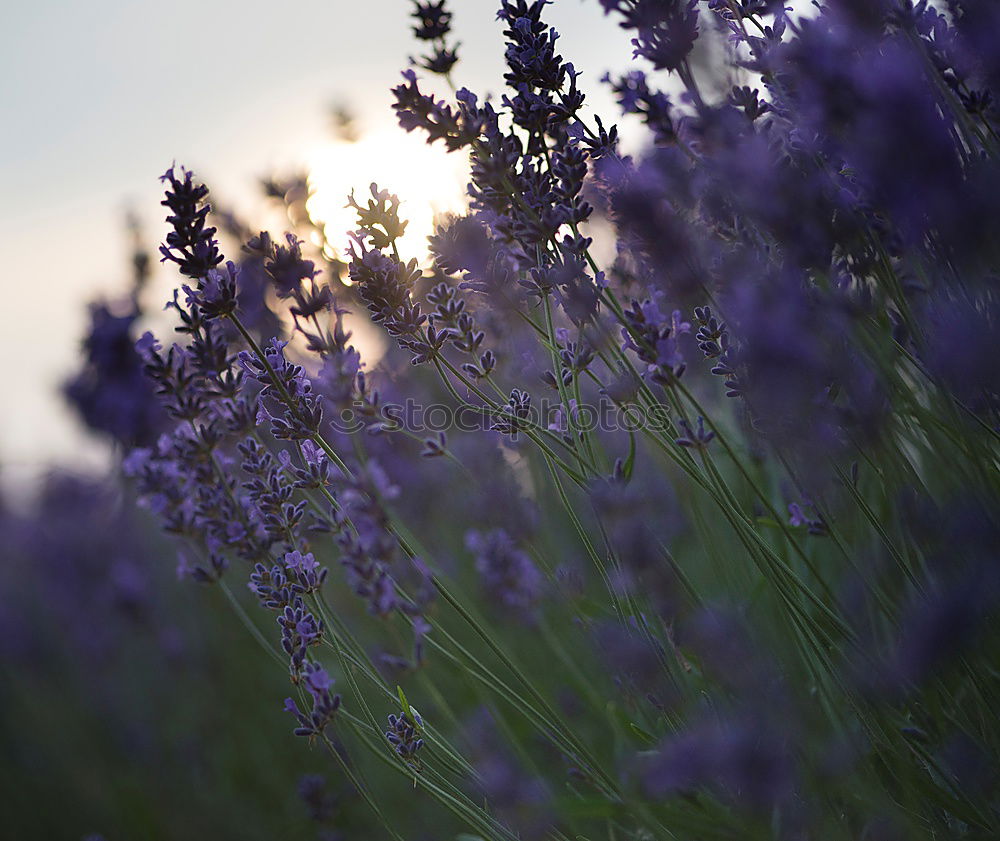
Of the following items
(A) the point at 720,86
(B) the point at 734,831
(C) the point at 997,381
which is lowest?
(B) the point at 734,831

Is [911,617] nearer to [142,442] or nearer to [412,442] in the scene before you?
[412,442]

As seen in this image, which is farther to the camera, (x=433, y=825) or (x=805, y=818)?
(x=433, y=825)

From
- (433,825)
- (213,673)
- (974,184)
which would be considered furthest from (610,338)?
(213,673)

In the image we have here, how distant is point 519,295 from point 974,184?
85 cm

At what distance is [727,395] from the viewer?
1.57m

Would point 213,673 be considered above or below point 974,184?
above

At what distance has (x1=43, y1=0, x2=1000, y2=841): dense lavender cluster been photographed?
1.12 meters

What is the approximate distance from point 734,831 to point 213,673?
2932 mm

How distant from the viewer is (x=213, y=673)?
3.68 metres

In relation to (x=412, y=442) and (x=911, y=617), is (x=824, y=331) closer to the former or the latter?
(x=911, y=617)

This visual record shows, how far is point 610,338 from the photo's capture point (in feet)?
4.79

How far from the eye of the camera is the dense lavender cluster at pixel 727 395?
3.66ft

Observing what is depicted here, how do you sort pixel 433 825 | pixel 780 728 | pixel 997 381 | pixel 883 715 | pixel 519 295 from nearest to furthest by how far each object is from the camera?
pixel 780 728 → pixel 997 381 → pixel 883 715 → pixel 519 295 → pixel 433 825

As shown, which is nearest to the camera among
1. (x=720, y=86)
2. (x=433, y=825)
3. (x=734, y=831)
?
(x=734, y=831)
